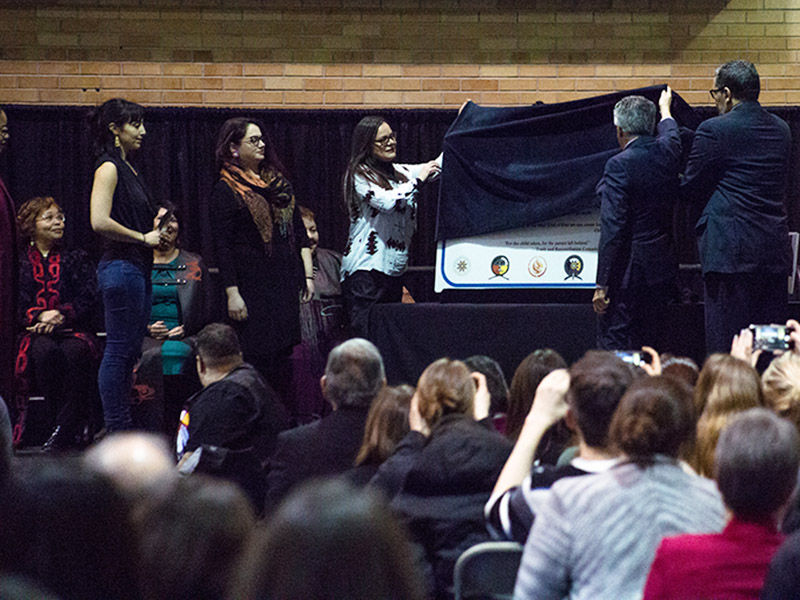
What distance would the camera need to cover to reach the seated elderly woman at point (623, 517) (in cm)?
215

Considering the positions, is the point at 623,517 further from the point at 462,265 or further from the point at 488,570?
the point at 462,265

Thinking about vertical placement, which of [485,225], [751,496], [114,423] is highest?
[485,225]

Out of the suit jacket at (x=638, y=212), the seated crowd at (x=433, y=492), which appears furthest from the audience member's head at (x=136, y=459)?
the suit jacket at (x=638, y=212)

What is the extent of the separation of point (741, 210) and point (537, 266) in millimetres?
1062

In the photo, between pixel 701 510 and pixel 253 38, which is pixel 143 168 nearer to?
pixel 253 38

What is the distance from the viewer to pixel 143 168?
7.29 m

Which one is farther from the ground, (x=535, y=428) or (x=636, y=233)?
(x=636, y=233)

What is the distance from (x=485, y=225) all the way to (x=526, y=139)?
501 mm

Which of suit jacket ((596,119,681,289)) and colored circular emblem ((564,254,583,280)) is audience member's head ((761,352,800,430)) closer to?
suit jacket ((596,119,681,289))

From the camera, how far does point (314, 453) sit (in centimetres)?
334

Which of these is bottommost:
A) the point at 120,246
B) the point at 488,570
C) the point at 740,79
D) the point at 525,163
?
the point at 488,570

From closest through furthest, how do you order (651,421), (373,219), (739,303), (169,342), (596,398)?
(651,421) → (596,398) → (739,303) → (373,219) → (169,342)

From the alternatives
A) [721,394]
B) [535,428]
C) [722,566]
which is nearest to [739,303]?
[721,394]

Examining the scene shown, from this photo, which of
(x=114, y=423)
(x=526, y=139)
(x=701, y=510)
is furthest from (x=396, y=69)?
(x=701, y=510)
